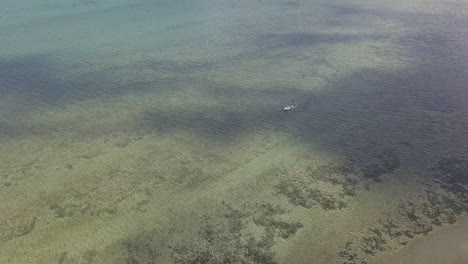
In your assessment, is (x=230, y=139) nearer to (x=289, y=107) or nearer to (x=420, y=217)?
(x=289, y=107)

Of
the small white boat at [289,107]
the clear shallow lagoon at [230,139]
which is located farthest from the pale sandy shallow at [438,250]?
the small white boat at [289,107]

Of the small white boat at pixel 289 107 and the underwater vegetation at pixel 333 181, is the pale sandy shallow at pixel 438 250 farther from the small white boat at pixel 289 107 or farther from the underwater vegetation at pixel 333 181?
the small white boat at pixel 289 107

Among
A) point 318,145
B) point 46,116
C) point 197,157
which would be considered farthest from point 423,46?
point 46,116

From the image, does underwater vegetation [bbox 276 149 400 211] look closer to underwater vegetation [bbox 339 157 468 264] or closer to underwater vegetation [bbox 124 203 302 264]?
underwater vegetation [bbox 124 203 302 264]

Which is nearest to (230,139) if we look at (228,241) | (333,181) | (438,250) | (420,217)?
(333,181)

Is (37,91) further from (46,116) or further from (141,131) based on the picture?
(141,131)
